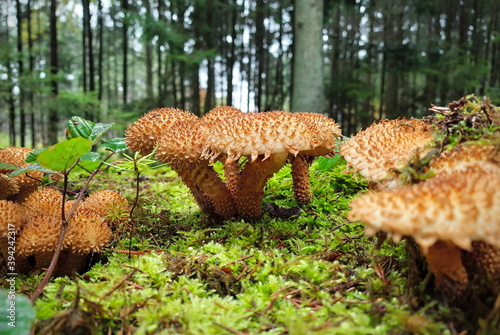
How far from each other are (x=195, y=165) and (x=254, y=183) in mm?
377

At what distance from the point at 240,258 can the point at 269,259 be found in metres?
0.15

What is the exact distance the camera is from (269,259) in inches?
64.4

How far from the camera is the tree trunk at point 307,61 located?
5617mm

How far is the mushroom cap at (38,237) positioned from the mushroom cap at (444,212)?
4.55 feet

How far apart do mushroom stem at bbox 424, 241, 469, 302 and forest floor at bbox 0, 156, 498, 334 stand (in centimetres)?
5

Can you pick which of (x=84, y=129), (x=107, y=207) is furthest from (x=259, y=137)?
(x=107, y=207)

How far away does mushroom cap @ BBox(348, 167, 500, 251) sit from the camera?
769mm

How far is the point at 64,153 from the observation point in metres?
1.46

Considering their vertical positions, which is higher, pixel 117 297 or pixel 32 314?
pixel 32 314

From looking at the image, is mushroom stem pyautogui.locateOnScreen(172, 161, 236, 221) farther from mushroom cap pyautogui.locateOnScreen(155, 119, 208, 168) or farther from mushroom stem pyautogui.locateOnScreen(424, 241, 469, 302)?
mushroom stem pyautogui.locateOnScreen(424, 241, 469, 302)

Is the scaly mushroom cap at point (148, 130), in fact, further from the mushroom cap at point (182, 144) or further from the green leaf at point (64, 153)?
the green leaf at point (64, 153)

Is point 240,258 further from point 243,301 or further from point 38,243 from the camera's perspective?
point 38,243

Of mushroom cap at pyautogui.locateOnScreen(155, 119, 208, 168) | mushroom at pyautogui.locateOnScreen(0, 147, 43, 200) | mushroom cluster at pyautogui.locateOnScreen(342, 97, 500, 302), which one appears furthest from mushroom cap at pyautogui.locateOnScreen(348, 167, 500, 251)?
mushroom at pyautogui.locateOnScreen(0, 147, 43, 200)

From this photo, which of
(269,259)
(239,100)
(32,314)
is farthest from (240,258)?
(239,100)
